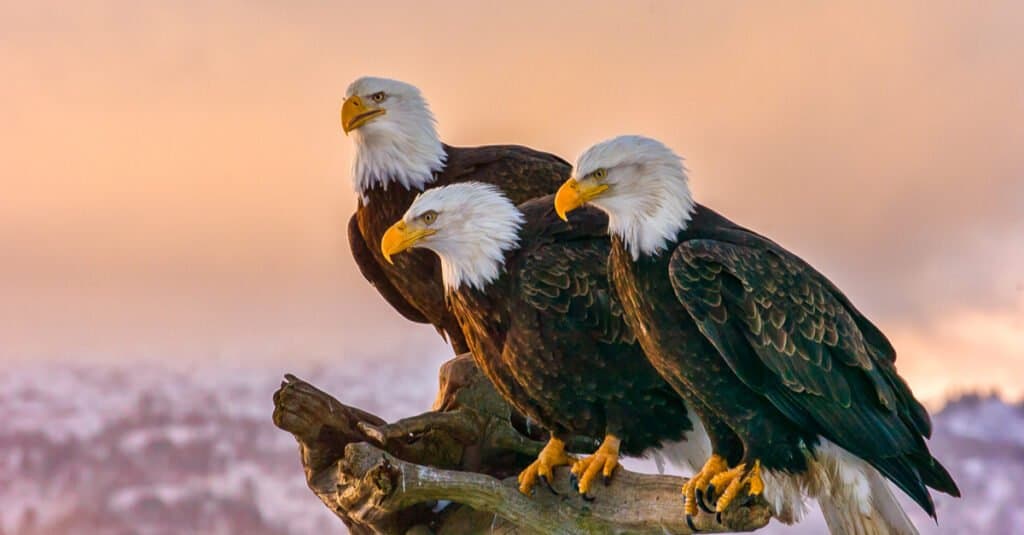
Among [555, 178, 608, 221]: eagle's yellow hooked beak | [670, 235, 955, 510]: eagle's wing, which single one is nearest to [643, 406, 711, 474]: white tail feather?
[670, 235, 955, 510]: eagle's wing

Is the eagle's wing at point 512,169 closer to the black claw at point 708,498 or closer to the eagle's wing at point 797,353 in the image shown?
the eagle's wing at point 797,353

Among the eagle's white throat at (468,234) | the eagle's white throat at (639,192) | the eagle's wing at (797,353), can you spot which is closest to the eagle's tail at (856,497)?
the eagle's wing at (797,353)

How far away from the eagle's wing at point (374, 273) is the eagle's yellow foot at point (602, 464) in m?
1.05

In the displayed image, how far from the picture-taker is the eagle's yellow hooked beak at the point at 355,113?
15.5ft

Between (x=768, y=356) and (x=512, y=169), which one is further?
(x=512, y=169)

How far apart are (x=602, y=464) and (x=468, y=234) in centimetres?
78

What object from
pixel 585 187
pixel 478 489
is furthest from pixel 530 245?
pixel 478 489

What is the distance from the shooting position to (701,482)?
3775 millimetres

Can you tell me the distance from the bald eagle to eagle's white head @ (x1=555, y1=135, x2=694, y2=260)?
3.24ft

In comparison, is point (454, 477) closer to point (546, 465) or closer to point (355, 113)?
point (546, 465)

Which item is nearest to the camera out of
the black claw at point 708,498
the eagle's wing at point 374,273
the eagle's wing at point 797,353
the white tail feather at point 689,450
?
the eagle's wing at point 797,353

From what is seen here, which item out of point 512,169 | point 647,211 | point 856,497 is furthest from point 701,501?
point 512,169

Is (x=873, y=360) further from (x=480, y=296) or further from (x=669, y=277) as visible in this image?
(x=480, y=296)

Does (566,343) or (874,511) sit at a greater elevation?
(566,343)
